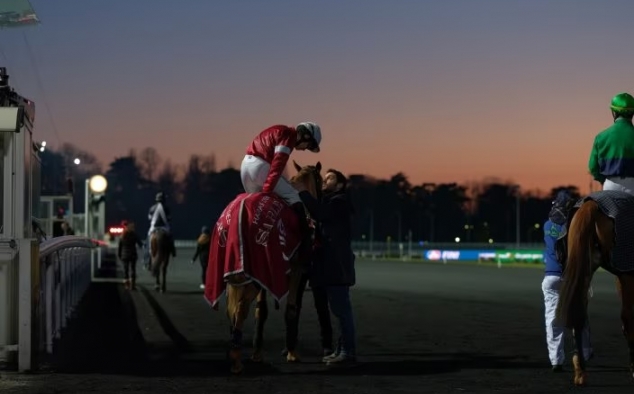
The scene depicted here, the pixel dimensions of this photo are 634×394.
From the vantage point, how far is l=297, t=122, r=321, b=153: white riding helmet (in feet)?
36.2

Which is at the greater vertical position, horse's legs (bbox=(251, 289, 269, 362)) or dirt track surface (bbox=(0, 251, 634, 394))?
horse's legs (bbox=(251, 289, 269, 362))

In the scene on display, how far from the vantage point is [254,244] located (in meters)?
10.1

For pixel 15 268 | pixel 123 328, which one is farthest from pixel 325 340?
pixel 123 328

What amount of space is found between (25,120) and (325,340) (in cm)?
359

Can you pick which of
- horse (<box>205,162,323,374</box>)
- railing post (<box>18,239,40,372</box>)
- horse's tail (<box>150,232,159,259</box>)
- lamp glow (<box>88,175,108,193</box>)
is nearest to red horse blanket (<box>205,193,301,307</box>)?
horse (<box>205,162,323,374</box>)

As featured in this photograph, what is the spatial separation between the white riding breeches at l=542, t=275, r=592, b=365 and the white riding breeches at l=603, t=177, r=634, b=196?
1.28 metres

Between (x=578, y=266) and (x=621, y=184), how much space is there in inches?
32.3

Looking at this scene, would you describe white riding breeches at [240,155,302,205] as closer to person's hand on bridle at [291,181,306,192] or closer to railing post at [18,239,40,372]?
person's hand on bridle at [291,181,306,192]

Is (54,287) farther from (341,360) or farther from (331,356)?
(341,360)

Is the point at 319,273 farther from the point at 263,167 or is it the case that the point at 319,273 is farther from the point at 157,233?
the point at 157,233

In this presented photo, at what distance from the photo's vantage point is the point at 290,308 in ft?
37.1

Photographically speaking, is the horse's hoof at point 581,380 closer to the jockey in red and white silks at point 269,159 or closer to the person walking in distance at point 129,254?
the jockey in red and white silks at point 269,159

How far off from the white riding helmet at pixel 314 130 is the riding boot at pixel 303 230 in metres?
0.76

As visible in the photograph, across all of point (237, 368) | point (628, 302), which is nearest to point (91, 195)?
point (237, 368)
